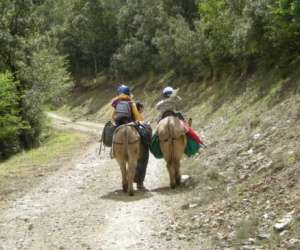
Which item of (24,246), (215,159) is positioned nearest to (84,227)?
(24,246)

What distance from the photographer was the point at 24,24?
33906 mm

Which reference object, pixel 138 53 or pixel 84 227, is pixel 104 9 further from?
pixel 84 227

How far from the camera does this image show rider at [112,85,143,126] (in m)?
14.2

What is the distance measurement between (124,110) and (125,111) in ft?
0.12

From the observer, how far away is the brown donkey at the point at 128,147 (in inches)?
527

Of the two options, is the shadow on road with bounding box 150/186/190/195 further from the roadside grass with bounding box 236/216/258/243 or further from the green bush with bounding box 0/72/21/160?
the green bush with bounding box 0/72/21/160

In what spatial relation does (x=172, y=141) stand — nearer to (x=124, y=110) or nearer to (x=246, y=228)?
(x=124, y=110)

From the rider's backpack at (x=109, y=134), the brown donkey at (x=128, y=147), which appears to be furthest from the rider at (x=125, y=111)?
the brown donkey at (x=128, y=147)

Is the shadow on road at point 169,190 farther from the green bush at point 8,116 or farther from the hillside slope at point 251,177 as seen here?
the green bush at point 8,116

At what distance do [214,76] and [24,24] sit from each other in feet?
41.9

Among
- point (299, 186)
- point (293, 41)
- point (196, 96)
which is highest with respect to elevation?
point (293, 41)

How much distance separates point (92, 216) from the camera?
1116cm

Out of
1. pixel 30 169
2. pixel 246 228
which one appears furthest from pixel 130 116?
pixel 30 169

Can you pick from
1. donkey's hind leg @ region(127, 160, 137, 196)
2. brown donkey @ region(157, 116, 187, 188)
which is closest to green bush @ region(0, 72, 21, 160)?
brown donkey @ region(157, 116, 187, 188)
